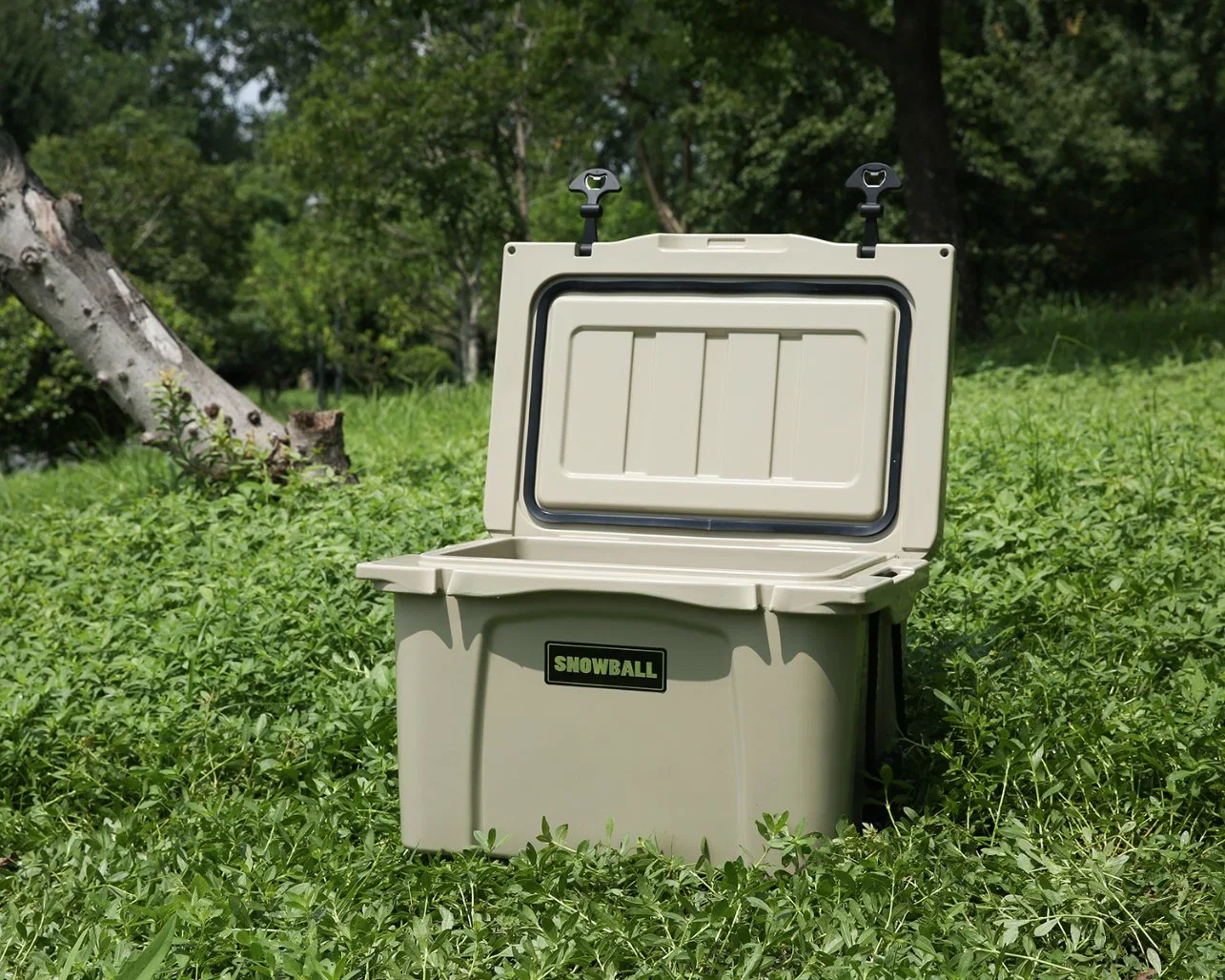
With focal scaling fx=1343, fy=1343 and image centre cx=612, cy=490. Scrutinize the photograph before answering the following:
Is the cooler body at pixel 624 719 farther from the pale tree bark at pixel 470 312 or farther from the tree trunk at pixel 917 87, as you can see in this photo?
the pale tree bark at pixel 470 312

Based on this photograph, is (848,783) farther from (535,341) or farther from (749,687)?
(535,341)

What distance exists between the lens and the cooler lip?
2975 mm

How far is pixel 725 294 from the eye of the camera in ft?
10.3

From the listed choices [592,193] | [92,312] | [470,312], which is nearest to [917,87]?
[92,312]

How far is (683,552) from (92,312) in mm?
4004

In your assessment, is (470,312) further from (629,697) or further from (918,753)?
(629,697)

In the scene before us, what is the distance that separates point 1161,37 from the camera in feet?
66.6

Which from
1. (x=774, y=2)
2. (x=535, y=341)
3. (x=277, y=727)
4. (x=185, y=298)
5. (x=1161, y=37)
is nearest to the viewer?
(x=535, y=341)

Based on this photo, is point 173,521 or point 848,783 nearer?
point 848,783

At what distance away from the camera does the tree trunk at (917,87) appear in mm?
11406

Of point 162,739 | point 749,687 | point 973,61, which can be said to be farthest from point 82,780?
point 973,61

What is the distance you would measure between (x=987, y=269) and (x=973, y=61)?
10.4ft

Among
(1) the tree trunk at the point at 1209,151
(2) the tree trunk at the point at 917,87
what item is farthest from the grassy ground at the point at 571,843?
(1) the tree trunk at the point at 1209,151

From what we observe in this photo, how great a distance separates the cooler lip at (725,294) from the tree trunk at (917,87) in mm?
8702
